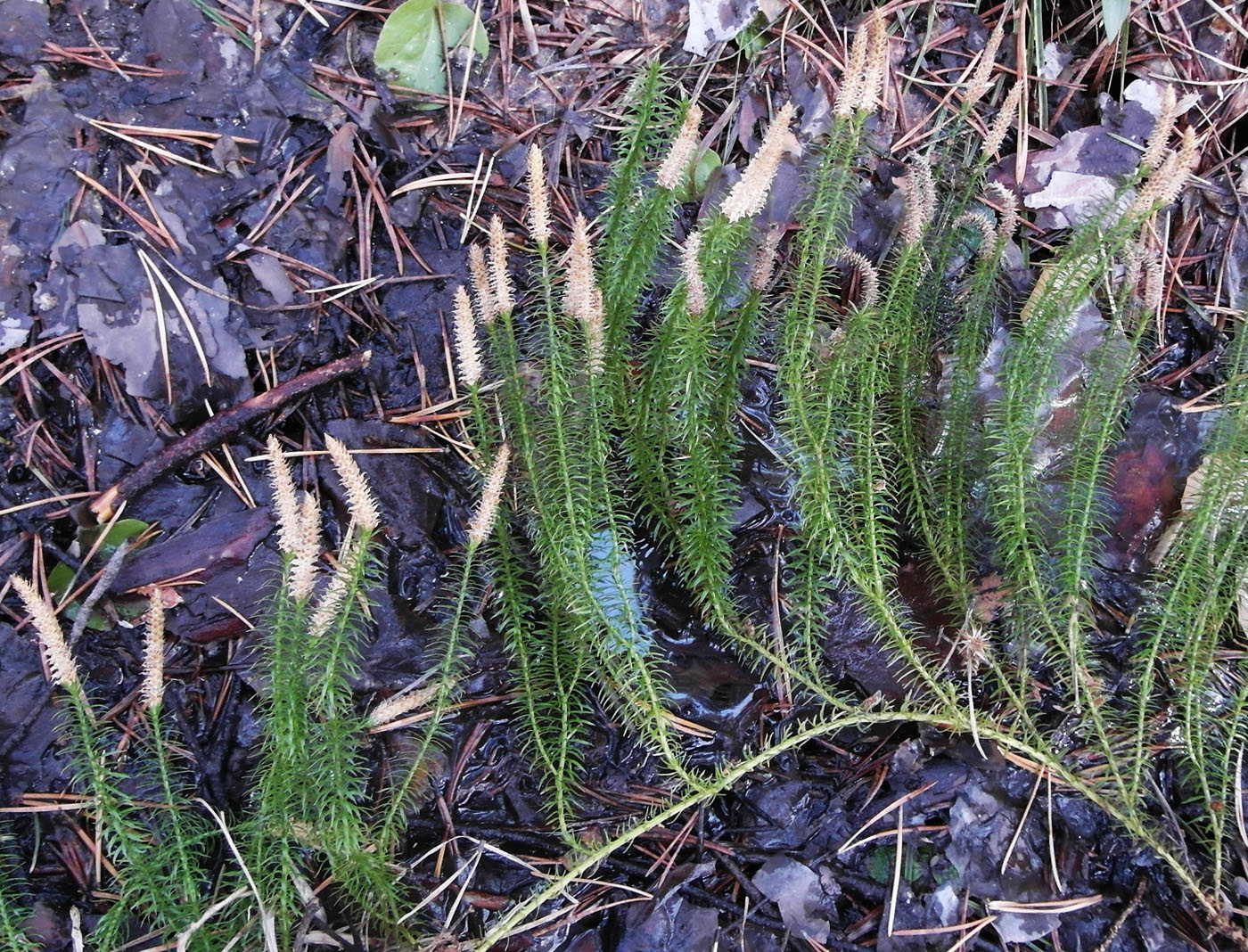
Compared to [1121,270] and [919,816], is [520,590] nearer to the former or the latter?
[919,816]

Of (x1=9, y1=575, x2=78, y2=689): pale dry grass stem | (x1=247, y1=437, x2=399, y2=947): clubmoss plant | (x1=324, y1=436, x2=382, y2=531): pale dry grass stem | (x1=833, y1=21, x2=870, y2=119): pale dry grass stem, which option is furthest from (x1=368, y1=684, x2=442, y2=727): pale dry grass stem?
(x1=833, y1=21, x2=870, y2=119): pale dry grass stem

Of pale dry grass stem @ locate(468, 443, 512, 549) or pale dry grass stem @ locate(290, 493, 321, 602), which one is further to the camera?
pale dry grass stem @ locate(468, 443, 512, 549)

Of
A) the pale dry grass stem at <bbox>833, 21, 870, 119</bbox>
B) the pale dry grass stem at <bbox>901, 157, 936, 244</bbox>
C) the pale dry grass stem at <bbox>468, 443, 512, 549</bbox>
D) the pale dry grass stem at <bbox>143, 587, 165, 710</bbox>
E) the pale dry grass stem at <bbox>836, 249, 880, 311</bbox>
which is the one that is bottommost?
the pale dry grass stem at <bbox>143, 587, 165, 710</bbox>

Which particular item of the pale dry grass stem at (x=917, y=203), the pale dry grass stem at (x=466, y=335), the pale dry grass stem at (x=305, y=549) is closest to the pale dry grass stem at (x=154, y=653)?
the pale dry grass stem at (x=305, y=549)

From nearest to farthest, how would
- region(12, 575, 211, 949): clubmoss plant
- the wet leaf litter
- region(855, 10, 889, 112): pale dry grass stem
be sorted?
1. region(855, 10, 889, 112): pale dry grass stem
2. region(12, 575, 211, 949): clubmoss plant
3. the wet leaf litter

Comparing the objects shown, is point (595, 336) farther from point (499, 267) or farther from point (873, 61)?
point (873, 61)

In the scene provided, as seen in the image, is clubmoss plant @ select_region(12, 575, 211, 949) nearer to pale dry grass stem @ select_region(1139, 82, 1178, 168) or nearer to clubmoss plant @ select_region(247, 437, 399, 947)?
clubmoss plant @ select_region(247, 437, 399, 947)

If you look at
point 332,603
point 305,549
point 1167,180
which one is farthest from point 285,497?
point 1167,180
